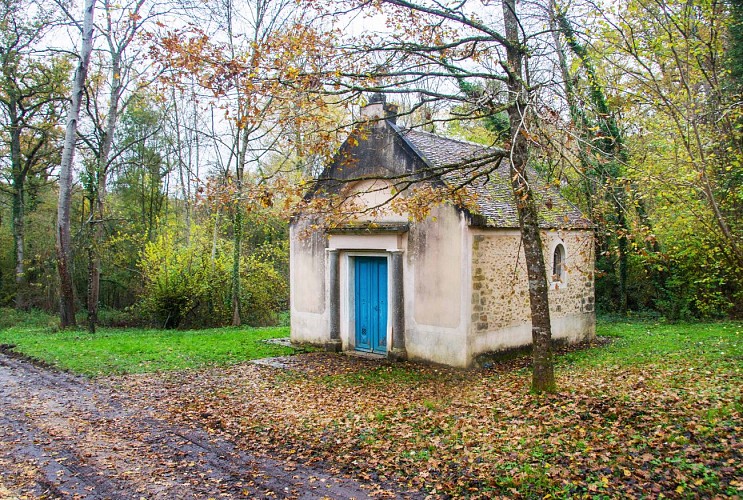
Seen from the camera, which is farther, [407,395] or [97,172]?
[97,172]

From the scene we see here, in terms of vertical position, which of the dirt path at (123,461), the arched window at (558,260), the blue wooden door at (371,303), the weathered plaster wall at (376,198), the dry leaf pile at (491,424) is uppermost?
the weathered plaster wall at (376,198)

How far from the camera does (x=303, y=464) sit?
21.6 feet

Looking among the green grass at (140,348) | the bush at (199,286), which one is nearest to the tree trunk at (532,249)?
the green grass at (140,348)

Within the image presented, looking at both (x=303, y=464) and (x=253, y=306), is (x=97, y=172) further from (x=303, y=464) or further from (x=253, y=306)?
(x=303, y=464)

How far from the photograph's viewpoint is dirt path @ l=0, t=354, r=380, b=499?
588cm

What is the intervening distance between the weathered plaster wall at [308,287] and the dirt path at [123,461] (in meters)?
5.44

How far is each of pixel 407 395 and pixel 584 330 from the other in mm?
7378

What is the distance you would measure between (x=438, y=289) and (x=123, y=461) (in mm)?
6819

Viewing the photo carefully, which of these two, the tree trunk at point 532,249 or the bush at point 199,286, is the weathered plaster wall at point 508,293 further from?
the bush at point 199,286

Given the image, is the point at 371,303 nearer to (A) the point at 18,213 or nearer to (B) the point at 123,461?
(B) the point at 123,461

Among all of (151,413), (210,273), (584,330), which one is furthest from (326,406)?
(210,273)

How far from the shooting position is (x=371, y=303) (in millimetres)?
12969

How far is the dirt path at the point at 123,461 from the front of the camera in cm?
588

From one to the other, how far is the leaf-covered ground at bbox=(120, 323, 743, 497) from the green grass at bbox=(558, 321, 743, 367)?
0.33ft
